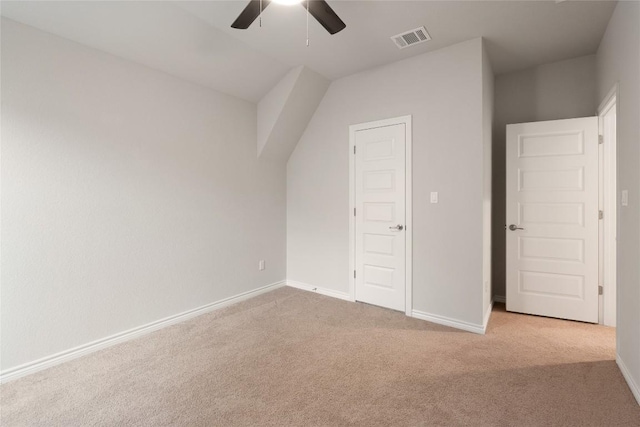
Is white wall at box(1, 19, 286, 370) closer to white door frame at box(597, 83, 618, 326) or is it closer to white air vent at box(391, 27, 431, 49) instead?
white air vent at box(391, 27, 431, 49)

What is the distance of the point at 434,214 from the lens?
3025 millimetres

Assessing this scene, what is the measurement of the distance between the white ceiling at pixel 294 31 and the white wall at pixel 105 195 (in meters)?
0.19

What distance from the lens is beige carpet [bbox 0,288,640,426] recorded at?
67.3 inches

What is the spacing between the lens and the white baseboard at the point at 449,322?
2.77 m

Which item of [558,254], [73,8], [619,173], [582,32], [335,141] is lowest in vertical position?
[558,254]

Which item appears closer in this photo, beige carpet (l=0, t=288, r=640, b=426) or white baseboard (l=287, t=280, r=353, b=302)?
beige carpet (l=0, t=288, r=640, b=426)

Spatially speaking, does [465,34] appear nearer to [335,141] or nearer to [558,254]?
[335,141]

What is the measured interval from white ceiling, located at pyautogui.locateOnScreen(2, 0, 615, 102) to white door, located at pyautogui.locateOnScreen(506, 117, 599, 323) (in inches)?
34.6

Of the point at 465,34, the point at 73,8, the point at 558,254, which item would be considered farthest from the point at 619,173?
the point at 73,8

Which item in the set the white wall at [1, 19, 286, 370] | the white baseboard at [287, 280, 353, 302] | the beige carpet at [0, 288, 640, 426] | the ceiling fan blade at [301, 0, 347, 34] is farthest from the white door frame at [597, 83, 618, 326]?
the white wall at [1, 19, 286, 370]

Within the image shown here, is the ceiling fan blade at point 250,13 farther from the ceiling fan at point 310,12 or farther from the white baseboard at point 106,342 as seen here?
the white baseboard at point 106,342

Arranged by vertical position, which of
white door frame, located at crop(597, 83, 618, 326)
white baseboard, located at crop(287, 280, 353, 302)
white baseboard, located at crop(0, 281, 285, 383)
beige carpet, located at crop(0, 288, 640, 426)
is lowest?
beige carpet, located at crop(0, 288, 640, 426)

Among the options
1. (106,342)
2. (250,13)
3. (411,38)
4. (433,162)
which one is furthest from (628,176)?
(106,342)

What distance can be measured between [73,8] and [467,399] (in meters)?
3.66
